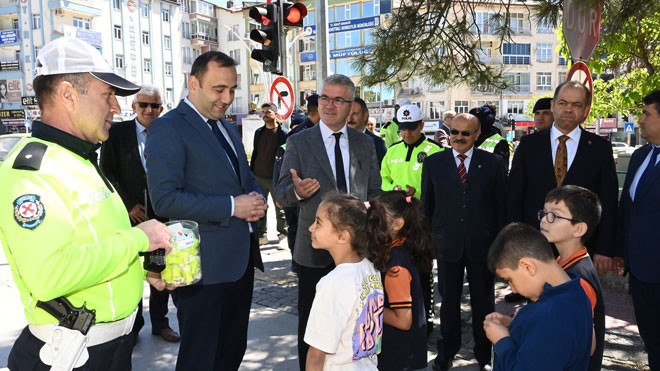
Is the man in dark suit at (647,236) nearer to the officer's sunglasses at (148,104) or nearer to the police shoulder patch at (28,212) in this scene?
the police shoulder patch at (28,212)

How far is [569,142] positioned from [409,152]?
1.75 m

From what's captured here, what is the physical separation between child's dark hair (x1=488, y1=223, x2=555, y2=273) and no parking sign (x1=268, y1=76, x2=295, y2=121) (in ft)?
20.5

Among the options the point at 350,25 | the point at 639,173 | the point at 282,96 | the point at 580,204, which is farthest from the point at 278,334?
the point at 350,25

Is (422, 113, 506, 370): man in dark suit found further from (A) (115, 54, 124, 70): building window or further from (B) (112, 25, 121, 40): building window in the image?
(B) (112, 25, 121, 40): building window

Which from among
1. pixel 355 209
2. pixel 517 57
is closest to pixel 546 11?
pixel 355 209

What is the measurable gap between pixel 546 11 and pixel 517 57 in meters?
47.1

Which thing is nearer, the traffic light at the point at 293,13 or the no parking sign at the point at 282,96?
the traffic light at the point at 293,13

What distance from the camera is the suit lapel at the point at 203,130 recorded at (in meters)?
2.77

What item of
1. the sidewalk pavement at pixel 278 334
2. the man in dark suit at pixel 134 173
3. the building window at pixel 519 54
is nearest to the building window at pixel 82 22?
the building window at pixel 519 54

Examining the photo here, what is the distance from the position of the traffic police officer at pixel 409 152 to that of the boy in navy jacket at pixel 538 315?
2889 millimetres

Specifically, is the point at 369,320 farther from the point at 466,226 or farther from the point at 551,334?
the point at 466,226

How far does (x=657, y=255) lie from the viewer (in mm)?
3268

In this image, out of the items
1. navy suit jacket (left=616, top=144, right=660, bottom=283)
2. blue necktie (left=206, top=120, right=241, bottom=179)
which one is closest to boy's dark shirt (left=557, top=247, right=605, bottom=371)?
navy suit jacket (left=616, top=144, right=660, bottom=283)

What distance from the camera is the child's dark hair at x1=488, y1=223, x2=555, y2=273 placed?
2158 mm
